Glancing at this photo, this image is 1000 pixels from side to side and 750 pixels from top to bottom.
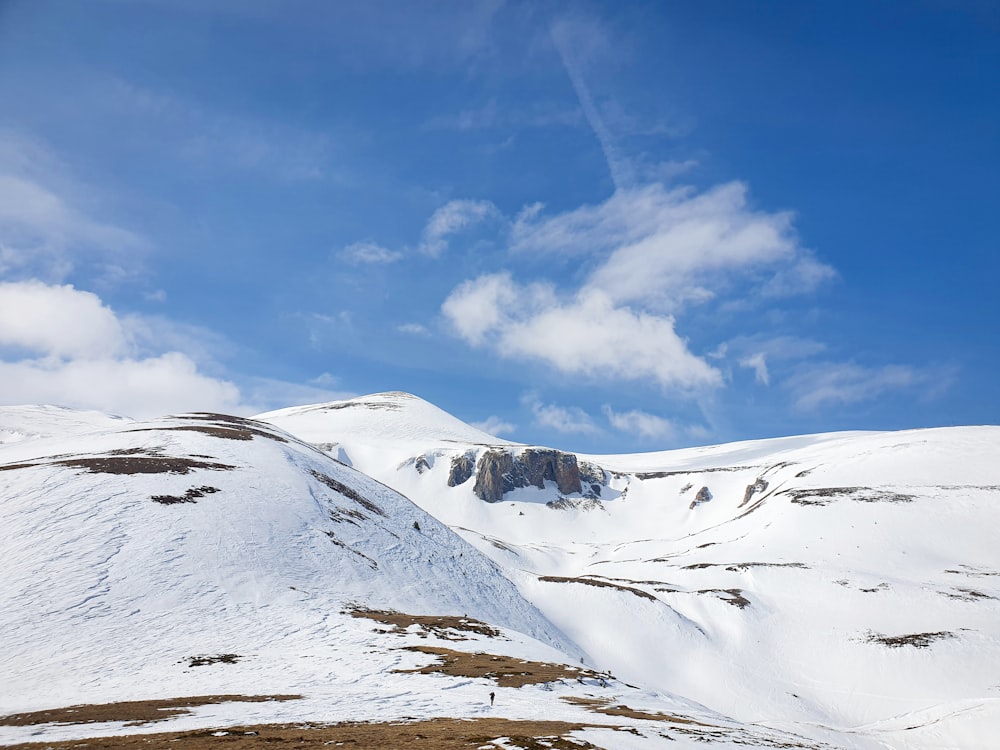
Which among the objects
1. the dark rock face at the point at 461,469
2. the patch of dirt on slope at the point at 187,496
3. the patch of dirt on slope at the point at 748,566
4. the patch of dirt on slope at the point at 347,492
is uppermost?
the dark rock face at the point at 461,469

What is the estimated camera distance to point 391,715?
20.6 meters

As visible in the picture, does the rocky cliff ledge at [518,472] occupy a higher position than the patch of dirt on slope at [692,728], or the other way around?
the rocky cliff ledge at [518,472]

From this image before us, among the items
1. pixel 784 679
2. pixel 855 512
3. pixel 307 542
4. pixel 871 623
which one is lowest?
pixel 784 679

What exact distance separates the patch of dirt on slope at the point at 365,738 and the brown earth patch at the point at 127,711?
355 centimetres

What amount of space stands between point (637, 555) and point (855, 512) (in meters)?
40.8

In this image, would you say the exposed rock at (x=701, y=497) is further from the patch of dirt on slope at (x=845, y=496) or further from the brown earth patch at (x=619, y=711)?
the brown earth patch at (x=619, y=711)

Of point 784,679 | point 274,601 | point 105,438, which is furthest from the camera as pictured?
point 105,438

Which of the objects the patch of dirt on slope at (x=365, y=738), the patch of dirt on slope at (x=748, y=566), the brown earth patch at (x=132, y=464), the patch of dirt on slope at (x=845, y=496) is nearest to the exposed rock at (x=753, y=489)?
the patch of dirt on slope at (x=845, y=496)

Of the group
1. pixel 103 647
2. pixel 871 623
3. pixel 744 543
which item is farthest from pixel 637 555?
Answer: pixel 103 647

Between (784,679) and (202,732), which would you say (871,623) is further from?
(202,732)

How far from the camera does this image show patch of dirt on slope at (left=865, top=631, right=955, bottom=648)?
5741 centimetres

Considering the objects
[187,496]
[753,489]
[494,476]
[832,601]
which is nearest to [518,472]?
[494,476]

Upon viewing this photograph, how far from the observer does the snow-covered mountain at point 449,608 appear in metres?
25.5

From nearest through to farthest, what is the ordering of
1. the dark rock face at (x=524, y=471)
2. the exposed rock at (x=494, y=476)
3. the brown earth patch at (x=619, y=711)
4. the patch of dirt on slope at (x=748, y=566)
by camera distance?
the brown earth patch at (x=619, y=711), the patch of dirt on slope at (x=748, y=566), the exposed rock at (x=494, y=476), the dark rock face at (x=524, y=471)
